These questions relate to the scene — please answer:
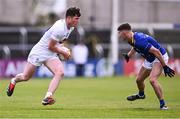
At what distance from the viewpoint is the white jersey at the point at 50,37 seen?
18.6 metres

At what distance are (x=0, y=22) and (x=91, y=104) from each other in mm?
26503

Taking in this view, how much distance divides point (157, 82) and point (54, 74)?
2756mm

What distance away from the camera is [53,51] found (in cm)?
1888

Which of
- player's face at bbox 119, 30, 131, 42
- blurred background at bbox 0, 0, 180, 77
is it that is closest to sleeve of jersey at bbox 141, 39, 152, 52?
player's face at bbox 119, 30, 131, 42

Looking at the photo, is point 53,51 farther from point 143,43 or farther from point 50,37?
point 143,43

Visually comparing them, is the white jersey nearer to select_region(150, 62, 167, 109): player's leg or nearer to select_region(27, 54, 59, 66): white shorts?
select_region(27, 54, 59, 66): white shorts

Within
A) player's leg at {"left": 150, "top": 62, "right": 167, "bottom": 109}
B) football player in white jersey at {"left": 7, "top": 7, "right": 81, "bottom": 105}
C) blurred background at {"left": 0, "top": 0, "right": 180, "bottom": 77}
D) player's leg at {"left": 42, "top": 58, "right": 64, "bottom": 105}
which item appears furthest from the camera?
blurred background at {"left": 0, "top": 0, "right": 180, "bottom": 77}

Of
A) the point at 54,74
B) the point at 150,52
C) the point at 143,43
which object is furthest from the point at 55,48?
the point at 150,52

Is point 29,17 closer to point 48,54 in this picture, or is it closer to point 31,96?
point 31,96

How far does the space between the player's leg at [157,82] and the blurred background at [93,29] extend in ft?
72.0

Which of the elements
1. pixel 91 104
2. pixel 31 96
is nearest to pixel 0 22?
pixel 31 96

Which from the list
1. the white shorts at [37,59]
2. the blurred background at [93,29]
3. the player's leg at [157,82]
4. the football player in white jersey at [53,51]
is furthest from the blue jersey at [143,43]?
the blurred background at [93,29]

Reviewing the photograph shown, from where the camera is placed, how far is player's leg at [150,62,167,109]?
1950cm

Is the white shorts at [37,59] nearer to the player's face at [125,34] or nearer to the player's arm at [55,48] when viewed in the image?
the player's arm at [55,48]
